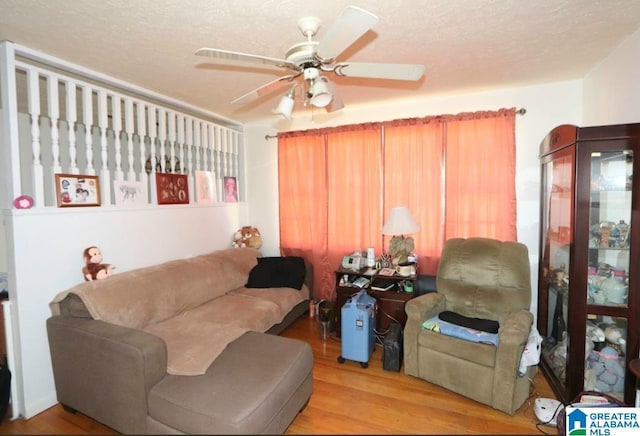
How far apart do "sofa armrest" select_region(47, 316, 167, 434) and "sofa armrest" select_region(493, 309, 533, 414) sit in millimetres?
2057

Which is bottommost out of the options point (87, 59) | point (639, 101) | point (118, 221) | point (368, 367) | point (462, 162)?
point (368, 367)

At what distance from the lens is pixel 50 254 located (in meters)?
2.10

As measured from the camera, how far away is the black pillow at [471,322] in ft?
7.07

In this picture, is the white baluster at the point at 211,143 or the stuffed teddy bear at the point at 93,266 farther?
the white baluster at the point at 211,143

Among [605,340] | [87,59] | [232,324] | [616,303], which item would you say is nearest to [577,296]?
[616,303]

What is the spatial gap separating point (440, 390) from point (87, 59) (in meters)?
3.50

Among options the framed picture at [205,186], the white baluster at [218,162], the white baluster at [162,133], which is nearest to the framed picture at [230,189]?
the white baluster at [218,162]

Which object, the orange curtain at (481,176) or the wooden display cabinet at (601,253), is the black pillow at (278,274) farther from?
the wooden display cabinet at (601,253)

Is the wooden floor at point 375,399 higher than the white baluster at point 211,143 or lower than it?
lower

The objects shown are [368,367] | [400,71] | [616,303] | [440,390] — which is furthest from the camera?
[368,367]

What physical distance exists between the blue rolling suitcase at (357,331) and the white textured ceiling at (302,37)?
1977mm

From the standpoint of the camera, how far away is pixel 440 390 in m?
2.17

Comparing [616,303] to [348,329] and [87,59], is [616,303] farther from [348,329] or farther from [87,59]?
[87,59]

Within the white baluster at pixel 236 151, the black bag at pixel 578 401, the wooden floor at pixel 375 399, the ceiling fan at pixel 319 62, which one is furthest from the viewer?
the white baluster at pixel 236 151
